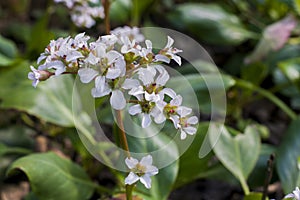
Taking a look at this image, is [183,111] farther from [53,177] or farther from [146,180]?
[53,177]

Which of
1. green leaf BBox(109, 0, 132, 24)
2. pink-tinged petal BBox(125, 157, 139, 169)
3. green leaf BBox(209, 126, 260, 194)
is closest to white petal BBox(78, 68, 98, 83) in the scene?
pink-tinged petal BBox(125, 157, 139, 169)

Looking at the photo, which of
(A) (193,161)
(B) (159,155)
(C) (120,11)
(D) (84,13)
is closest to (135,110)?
(B) (159,155)

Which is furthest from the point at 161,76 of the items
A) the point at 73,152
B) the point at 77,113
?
the point at 73,152

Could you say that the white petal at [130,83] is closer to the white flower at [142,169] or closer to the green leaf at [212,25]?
the white flower at [142,169]

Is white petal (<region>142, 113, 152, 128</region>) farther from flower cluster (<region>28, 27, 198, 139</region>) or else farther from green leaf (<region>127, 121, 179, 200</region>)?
green leaf (<region>127, 121, 179, 200</region>)

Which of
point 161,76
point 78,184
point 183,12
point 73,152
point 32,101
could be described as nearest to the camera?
point 161,76

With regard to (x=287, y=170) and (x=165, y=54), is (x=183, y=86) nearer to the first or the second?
(x=287, y=170)
